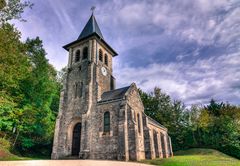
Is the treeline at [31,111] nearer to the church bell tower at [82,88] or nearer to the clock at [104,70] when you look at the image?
the church bell tower at [82,88]

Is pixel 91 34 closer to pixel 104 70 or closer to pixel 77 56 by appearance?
pixel 77 56

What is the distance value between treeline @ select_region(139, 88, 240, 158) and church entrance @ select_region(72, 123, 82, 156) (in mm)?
20970

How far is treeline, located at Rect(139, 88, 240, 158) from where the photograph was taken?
33.3 meters

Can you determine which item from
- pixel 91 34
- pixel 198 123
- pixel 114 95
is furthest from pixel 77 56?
pixel 198 123

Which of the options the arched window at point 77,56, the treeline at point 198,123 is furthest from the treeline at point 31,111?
the treeline at point 198,123

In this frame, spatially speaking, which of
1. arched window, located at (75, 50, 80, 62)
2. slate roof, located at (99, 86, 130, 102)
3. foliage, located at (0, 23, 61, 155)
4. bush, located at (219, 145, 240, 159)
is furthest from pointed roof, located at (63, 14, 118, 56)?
bush, located at (219, 145, 240, 159)

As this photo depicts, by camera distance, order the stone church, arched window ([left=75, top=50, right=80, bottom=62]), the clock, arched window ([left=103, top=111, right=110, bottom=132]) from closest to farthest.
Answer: the stone church < arched window ([left=103, top=111, right=110, bottom=132]) < the clock < arched window ([left=75, top=50, right=80, bottom=62])

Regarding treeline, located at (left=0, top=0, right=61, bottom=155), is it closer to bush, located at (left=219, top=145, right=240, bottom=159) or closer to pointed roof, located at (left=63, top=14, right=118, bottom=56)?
pointed roof, located at (left=63, top=14, right=118, bottom=56)

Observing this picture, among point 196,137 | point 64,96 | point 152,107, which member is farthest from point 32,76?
point 196,137

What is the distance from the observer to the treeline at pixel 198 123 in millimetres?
33350

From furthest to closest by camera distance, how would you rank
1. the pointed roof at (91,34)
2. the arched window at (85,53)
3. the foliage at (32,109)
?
the pointed roof at (91,34) → the arched window at (85,53) → the foliage at (32,109)

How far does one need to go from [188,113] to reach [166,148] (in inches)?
666

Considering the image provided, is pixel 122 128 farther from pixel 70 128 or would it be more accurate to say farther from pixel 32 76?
pixel 32 76

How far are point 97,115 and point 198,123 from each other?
25.7m
